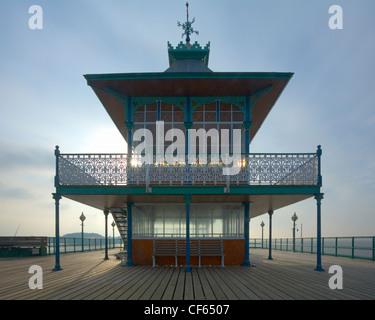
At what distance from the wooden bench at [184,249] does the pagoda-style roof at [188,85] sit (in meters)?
6.35

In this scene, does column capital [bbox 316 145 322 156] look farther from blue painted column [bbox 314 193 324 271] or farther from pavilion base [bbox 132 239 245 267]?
pavilion base [bbox 132 239 245 267]

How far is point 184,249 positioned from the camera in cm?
1301

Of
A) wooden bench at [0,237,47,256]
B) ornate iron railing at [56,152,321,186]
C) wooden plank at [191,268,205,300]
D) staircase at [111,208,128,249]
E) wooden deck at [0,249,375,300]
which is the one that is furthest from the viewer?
wooden bench at [0,237,47,256]

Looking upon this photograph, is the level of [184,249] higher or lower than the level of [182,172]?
lower

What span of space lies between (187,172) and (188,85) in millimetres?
3960

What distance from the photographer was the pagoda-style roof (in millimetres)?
12086

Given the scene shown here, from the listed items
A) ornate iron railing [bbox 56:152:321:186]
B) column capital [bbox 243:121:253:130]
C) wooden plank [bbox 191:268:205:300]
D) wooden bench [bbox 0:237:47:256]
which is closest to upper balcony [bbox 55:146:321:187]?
ornate iron railing [bbox 56:152:321:186]

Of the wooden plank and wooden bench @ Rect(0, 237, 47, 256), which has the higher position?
the wooden plank

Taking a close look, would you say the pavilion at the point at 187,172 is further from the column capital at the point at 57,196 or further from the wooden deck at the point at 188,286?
the wooden deck at the point at 188,286

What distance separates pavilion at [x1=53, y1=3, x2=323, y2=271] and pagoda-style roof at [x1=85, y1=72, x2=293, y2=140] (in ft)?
0.14

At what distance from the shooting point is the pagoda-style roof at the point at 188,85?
12086mm

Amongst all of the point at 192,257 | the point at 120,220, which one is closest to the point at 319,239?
the point at 192,257

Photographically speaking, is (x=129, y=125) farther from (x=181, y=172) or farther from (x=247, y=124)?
(x=247, y=124)
